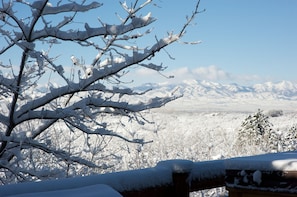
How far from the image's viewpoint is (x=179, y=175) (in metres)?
1.74

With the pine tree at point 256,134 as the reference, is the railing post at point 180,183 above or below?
below

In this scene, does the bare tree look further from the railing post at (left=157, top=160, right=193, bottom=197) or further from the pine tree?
the pine tree

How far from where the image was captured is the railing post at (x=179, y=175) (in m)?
1.74

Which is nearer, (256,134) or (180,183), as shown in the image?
(180,183)

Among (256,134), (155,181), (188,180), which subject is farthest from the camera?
(256,134)

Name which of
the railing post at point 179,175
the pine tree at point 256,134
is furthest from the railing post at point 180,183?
the pine tree at point 256,134

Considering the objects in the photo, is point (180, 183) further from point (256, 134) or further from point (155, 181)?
point (256, 134)

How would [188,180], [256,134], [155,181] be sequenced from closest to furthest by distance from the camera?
[155,181], [188,180], [256,134]

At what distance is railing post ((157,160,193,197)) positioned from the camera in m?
1.74

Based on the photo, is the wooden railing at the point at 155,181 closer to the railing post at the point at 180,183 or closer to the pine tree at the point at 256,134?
the railing post at the point at 180,183

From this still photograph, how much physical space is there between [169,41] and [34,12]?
1.08 meters

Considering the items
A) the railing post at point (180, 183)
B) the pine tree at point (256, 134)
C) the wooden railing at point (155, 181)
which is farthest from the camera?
the pine tree at point (256, 134)

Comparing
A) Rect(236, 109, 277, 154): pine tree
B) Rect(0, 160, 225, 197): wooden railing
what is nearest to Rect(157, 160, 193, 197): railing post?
Rect(0, 160, 225, 197): wooden railing

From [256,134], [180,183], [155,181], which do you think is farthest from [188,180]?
[256,134]
